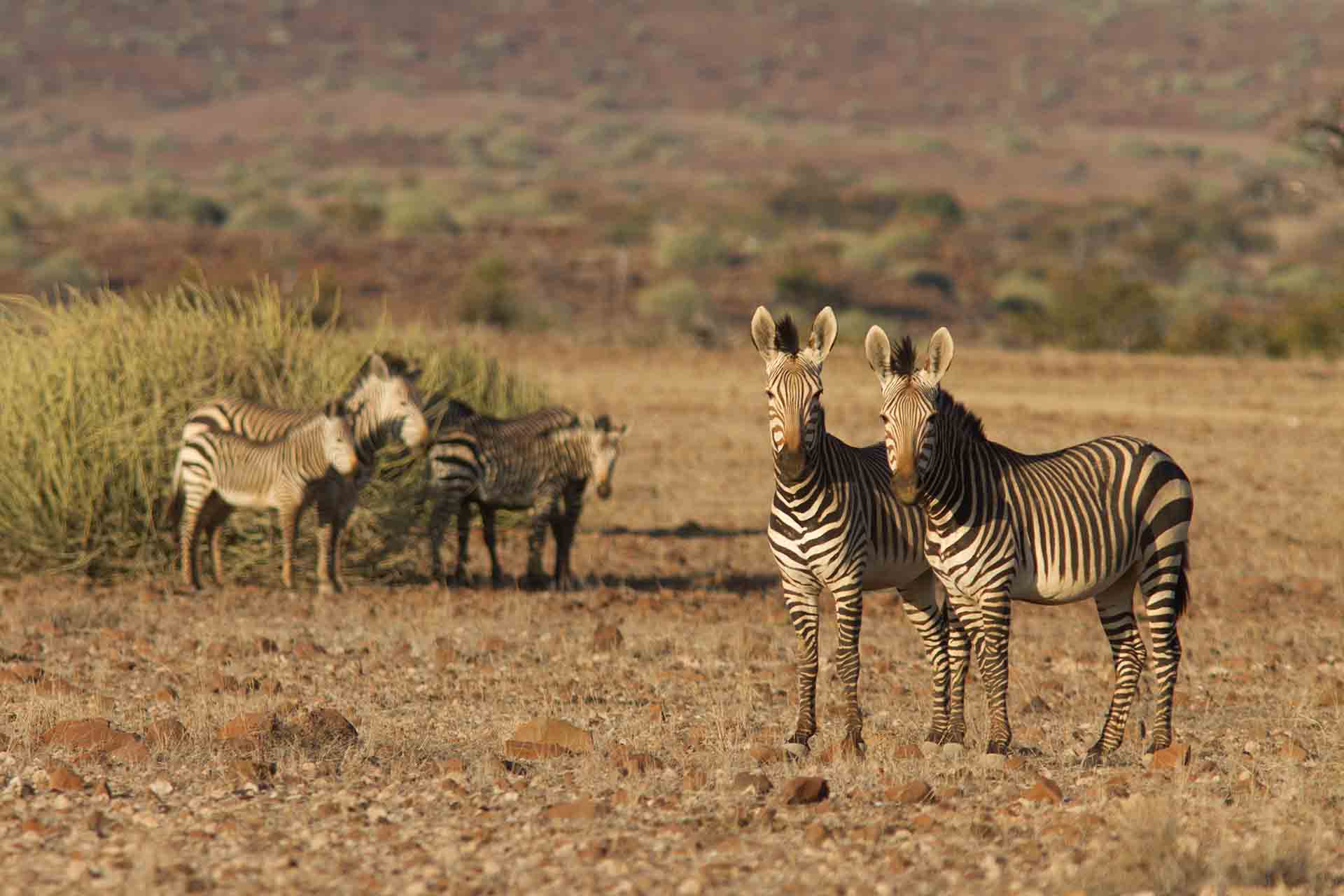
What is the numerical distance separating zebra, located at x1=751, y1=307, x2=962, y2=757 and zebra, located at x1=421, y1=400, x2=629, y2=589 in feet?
19.0

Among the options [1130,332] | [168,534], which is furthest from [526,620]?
[1130,332]

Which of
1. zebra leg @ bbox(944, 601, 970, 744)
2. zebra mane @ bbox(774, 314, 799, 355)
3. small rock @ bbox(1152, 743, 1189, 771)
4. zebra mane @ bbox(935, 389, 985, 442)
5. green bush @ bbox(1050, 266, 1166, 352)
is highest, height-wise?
green bush @ bbox(1050, 266, 1166, 352)

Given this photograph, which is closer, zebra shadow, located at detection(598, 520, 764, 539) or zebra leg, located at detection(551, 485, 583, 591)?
zebra leg, located at detection(551, 485, 583, 591)

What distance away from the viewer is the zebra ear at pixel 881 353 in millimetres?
7723

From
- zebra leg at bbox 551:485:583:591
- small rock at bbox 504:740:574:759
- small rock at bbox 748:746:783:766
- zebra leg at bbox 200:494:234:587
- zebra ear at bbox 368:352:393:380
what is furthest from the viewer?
zebra leg at bbox 551:485:583:591

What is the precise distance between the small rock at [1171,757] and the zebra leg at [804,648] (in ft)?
5.01

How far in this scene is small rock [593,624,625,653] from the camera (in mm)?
11375

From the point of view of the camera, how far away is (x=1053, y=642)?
40.2ft

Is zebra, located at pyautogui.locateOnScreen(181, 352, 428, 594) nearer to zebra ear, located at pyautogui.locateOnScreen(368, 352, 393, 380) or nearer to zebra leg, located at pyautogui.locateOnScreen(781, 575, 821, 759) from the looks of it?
zebra ear, located at pyautogui.locateOnScreen(368, 352, 393, 380)

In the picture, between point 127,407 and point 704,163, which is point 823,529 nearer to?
point 127,407

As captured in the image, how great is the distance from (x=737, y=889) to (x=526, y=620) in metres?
6.43

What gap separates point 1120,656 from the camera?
8.43 meters

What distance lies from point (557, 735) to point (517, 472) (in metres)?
5.96

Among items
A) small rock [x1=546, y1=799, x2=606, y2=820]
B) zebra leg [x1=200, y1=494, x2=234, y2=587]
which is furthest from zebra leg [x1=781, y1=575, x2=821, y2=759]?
zebra leg [x1=200, y1=494, x2=234, y2=587]
